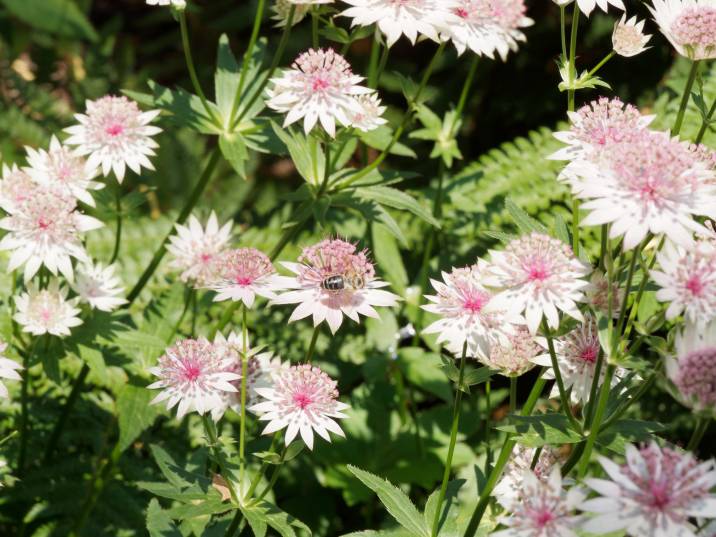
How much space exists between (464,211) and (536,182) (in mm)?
314

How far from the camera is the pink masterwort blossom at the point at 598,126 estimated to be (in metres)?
2.03

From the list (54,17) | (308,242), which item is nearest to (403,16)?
(308,242)

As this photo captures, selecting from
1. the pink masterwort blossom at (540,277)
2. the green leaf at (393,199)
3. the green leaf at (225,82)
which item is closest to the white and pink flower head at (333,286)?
the pink masterwort blossom at (540,277)

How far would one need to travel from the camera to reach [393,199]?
289 centimetres

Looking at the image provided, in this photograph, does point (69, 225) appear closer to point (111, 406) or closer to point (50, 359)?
point (50, 359)

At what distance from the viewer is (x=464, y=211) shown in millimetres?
3852

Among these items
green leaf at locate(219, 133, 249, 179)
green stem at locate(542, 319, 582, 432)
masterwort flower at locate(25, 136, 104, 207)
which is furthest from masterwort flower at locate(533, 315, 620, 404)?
masterwort flower at locate(25, 136, 104, 207)

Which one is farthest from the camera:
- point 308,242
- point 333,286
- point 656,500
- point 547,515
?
point 308,242

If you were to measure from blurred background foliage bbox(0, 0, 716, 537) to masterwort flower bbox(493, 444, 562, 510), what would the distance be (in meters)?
0.29

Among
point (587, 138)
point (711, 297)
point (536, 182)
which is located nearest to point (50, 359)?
point (587, 138)

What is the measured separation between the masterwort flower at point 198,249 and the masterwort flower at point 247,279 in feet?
2.13

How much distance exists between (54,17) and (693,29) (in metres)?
4.06

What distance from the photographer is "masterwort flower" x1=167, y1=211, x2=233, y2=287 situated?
2883 millimetres

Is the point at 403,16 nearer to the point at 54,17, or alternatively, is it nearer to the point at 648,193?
the point at 648,193
